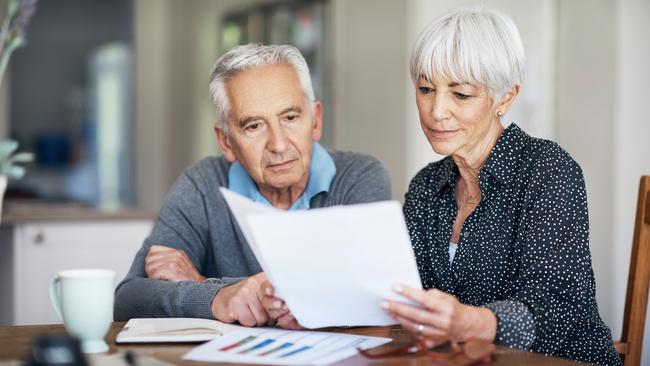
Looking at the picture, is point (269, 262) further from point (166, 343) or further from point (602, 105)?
point (602, 105)

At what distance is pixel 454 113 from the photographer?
5.75 feet

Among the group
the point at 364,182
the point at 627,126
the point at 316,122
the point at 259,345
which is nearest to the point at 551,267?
the point at 259,345

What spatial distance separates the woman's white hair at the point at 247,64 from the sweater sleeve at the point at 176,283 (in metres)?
0.23

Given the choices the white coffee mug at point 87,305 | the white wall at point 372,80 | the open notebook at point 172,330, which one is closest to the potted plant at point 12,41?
the white coffee mug at point 87,305

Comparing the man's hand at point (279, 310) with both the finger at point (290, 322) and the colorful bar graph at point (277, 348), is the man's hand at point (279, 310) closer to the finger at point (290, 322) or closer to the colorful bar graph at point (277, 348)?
the finger at point (290, 322)

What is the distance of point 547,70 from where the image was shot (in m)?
4.20

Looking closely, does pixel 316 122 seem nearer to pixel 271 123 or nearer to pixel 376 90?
pixel 271 123

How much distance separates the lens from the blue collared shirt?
7.06ft

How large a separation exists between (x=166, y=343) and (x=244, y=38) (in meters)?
5.30

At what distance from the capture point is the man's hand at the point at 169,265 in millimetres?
1955

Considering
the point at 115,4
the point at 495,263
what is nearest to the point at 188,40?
the point at 115,4

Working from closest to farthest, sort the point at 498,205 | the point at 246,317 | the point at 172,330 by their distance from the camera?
1. the point at 172,330
2. the point at 246,317
3. the point at 498,205

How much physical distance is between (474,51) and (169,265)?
812mm

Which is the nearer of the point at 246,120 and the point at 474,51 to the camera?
the point at 474,51
